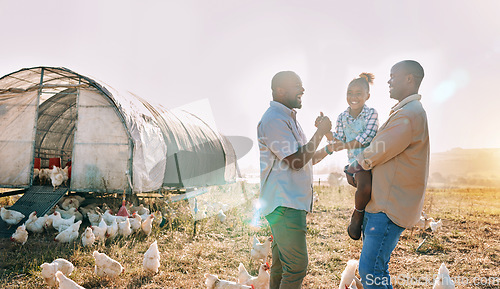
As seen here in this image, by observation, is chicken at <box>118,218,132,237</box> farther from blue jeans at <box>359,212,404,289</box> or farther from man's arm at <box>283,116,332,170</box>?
blue jeans at <box>359,212,404,289</box>

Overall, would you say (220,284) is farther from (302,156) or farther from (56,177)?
(56,177)

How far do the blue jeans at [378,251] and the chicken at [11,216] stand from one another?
23.7 ft

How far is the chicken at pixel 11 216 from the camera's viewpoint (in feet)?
21.9

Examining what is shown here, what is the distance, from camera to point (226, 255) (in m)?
5.27


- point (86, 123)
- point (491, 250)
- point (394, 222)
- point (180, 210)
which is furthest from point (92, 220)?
point (491, 250)

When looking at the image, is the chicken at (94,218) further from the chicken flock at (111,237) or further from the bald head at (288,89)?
the bald head at (288,89)

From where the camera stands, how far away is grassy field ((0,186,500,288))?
4180mm

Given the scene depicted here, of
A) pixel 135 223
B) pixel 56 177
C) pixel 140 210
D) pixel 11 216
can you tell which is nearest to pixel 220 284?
pixel 135 223

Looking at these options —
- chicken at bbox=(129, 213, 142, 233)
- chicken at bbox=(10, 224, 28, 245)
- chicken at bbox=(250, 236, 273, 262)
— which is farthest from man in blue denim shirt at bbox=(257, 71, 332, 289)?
chicken at bbox=(10, 224, 28, 245)

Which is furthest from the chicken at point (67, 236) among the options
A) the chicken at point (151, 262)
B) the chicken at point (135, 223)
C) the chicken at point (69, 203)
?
the chicken at point (69, 203)

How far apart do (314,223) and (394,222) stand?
570 cm

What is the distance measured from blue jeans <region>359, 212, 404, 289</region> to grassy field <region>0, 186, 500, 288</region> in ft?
6.33

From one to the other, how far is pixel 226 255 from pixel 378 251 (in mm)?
3466

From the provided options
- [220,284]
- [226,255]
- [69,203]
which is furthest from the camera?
[69,203]
